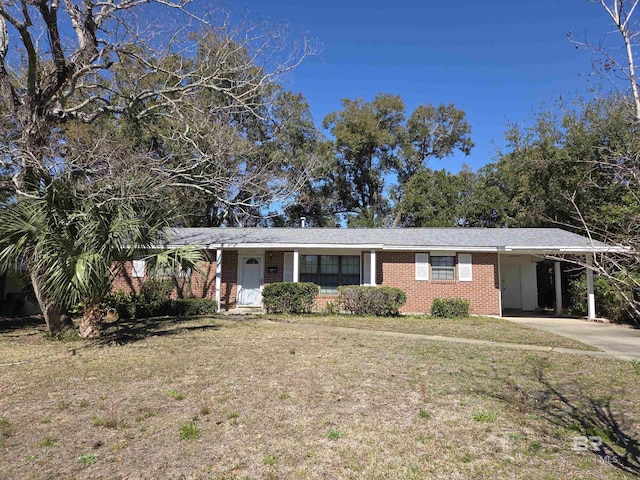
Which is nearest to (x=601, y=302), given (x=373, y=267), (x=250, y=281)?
(x=373, y=267)

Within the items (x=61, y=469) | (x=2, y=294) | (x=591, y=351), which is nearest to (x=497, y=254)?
(x=591, y=351)

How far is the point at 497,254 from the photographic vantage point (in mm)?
16938

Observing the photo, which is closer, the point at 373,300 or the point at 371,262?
the point at 373,300

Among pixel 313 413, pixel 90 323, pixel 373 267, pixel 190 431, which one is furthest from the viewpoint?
pixel 373 267

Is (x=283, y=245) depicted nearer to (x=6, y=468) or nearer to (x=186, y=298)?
(x=186, y=298)

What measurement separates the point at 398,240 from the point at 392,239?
0.26 metres

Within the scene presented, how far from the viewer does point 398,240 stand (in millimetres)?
17422

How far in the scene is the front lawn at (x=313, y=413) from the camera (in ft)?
12.9

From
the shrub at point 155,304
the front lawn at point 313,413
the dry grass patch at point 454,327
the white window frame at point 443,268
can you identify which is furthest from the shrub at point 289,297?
the front lawn at point 313,413

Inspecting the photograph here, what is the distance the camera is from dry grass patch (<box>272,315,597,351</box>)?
34.5 feet

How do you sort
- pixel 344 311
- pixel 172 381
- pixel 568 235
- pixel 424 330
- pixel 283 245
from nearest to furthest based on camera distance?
pixel 172 381 → pixel 424 330 → pixel 344 311 → pixel 283 245 → pixel 568 235

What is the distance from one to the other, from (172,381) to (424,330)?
24.3ft

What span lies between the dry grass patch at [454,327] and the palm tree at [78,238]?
5.37m

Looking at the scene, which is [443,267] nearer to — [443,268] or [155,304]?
[443,268]
